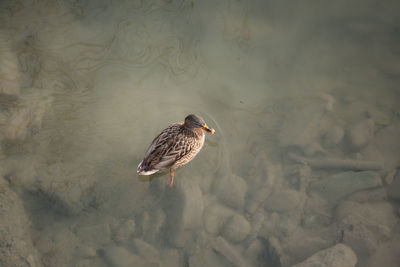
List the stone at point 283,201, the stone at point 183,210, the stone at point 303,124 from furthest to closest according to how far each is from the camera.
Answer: the stone at point 303,124, the stone at point 283,201, the stone at point 183,210

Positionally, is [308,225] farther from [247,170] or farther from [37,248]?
[37,248]

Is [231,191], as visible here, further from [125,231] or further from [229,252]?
[125,231]

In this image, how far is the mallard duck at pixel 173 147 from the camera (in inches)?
162

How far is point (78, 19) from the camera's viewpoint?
5520mm

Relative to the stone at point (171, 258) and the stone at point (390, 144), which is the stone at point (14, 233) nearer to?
the stone at point (171, 258)

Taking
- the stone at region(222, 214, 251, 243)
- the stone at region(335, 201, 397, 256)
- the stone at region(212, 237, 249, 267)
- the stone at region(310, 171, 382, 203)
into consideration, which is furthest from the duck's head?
the stone at region(335, 201, 397, 256)

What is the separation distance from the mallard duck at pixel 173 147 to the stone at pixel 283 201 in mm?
1540

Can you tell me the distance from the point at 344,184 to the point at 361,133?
3.85 ft

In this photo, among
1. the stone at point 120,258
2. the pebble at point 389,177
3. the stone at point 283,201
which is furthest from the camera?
the pebble at point 389,177

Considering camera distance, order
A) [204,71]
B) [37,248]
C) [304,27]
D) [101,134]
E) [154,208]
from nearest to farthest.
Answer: [37,248] < [154,208] < [101,134] < [204,71] < [304,27]

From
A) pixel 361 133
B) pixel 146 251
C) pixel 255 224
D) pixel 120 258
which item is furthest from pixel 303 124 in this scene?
pixel 120 258

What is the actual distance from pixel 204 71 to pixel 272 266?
12.2 ft

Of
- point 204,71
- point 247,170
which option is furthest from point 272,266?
point 204,71

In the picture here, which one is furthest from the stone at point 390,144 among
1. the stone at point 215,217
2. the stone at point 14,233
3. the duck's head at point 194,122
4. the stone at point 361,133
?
the stone at point 14,233
